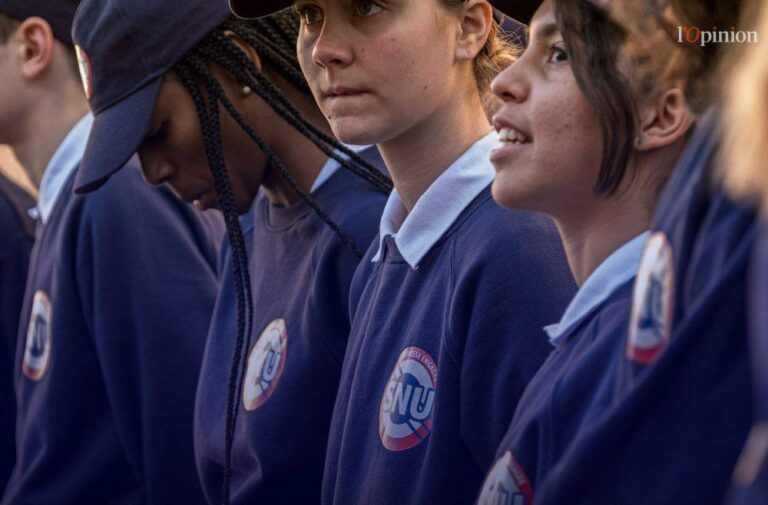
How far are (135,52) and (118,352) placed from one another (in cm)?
68

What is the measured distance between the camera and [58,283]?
119 inches

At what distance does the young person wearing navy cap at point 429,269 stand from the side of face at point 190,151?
43cm

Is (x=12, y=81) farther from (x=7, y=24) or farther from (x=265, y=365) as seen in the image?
(x=265, y=365)

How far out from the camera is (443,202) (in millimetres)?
2113

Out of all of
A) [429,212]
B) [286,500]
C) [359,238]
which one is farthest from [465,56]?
[286,500]

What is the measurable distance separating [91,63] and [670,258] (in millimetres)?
1849

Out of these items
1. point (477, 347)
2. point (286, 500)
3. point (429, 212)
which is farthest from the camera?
point (286, 500)

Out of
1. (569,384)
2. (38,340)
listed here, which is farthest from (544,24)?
(38,340)

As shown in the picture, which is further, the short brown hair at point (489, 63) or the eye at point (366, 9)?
the short brown hair at point (489, 63)

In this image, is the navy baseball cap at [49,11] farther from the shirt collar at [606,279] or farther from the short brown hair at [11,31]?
the shirt collar at [606,279]

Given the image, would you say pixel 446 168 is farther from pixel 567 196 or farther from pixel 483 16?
pixel 567 196

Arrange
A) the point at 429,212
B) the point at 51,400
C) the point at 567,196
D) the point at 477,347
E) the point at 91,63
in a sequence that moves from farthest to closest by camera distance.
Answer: the point at 51,400 → the point at 91,63 → the point at 429,212 → the point at 477,347 → the point at 567,196

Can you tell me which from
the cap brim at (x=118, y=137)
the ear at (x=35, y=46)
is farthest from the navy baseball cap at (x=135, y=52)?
the ear at (x=35, y=46)

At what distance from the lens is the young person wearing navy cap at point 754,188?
867mm
